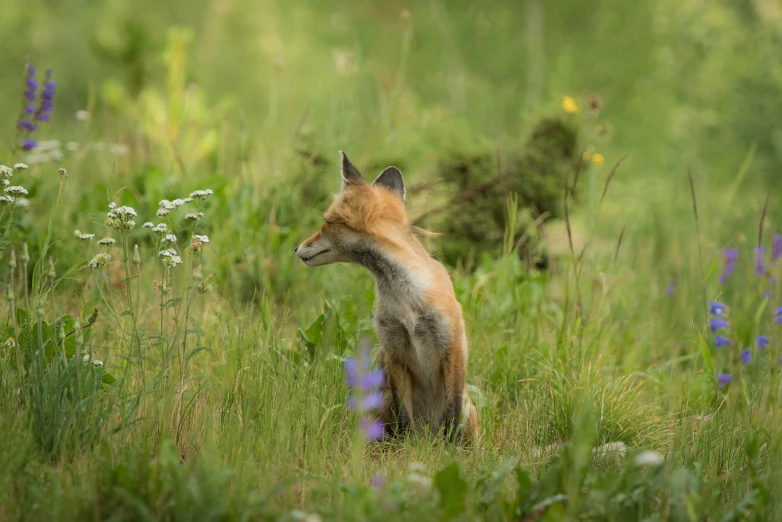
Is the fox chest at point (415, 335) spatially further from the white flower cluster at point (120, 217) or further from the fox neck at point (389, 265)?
the white flower cluster at point (120, 217)

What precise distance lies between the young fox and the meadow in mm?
241

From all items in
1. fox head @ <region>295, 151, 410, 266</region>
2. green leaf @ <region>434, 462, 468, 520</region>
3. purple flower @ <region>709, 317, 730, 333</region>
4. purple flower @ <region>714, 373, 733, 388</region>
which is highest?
fox head @ <region>295, 151, 410, 266</region>

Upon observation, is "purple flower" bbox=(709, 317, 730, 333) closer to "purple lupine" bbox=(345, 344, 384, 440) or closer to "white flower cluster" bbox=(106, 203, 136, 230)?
"purple lupine" bbox=(345, 344, 384, 440)

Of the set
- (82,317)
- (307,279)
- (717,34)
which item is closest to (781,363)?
(307,279)

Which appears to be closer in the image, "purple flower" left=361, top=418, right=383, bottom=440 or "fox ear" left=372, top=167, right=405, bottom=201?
"purple flower" left=361, top=418, right=383, bottom=440

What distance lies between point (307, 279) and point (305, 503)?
10.9 feet

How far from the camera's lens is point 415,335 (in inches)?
170

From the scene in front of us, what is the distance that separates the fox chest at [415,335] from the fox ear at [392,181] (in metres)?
0.73

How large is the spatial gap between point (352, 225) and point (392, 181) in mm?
494

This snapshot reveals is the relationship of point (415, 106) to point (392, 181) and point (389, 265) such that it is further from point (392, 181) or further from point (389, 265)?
point (389, 265)

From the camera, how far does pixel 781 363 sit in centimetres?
450

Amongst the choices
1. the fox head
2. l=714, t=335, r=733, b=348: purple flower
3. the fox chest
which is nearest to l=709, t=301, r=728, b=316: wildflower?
l=714, t=335, r=733, b=348: purple flower

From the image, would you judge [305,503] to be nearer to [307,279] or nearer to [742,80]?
[307,279]

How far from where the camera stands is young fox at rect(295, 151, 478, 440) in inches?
168
